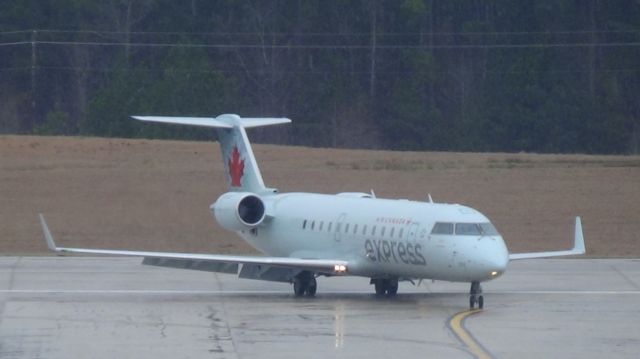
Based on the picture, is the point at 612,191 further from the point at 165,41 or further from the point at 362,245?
the point at 165,41

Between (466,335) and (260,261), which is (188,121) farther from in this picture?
(466,335)

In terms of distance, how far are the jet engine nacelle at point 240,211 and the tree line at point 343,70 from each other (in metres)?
42.9

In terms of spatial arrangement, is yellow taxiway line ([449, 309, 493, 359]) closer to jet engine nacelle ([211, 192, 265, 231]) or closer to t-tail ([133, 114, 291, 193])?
jet engine nacelle ([211, 192, 265, 231])

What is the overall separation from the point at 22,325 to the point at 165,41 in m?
55.2

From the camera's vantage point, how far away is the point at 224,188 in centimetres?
4994

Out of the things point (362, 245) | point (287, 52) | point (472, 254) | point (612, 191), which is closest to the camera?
point (472, 254)

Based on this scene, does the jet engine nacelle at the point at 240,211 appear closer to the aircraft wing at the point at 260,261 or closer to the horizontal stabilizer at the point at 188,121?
the horizontal stabilizer at the point at 188,121

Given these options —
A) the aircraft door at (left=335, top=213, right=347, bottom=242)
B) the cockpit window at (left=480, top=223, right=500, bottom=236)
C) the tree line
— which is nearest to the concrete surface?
the aircraft door at (left=335, top=213, right=347, bottom=242)

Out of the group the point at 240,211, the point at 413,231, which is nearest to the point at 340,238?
the point at 413,231

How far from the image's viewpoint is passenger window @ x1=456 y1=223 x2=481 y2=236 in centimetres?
2357

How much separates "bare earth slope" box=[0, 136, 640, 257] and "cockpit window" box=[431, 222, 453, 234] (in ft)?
50.2

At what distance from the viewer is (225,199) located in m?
28.2

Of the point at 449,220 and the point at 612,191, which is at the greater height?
the point at 449,220

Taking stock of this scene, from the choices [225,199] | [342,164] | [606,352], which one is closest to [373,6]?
[342,164]
